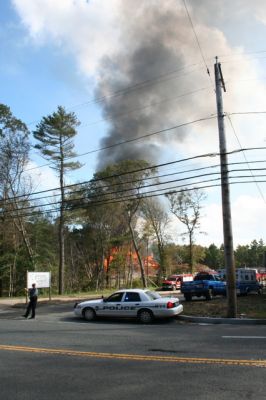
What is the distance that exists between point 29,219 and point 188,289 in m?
25.9

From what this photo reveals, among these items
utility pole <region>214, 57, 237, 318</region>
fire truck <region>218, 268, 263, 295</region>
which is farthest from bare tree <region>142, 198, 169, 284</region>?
utility pole <region>214, 57, 237, 318</region>

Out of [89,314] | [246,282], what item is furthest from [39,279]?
[246,282]

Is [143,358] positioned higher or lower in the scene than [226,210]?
lower

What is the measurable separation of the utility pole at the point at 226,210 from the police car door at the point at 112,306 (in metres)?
4.14

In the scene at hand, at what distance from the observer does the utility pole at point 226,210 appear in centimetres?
1731

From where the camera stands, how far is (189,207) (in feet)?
220

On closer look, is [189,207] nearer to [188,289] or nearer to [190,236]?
[190,236]

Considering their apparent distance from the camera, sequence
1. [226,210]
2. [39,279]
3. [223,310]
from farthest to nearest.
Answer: [39,279]
[223,310]
[226,210]

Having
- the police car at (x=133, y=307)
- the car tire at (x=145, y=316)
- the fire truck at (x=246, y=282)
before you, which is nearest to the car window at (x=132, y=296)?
the police car at (x=133, y=307)

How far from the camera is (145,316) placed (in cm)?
1694

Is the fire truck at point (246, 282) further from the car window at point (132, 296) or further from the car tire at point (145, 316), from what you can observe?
the car tire at point (145, 316)

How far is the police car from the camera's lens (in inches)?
664

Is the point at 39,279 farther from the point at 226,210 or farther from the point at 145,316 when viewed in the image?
the point at 226,210

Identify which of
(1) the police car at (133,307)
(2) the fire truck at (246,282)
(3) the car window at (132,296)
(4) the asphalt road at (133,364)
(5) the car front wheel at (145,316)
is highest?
(2) the fire truck at (246,282)
